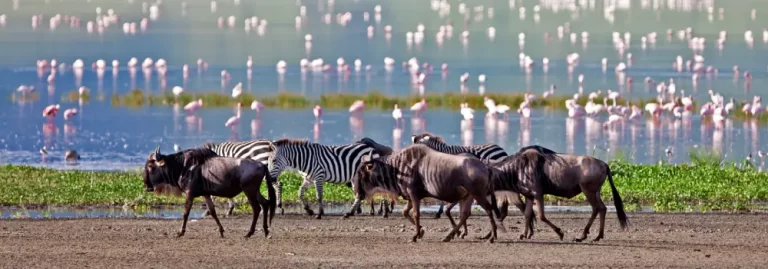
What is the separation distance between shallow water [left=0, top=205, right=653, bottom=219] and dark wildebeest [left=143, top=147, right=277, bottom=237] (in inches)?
105

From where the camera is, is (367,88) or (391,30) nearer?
(367,88)

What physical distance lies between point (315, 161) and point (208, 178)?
421 cm

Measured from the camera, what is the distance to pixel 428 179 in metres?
16.7

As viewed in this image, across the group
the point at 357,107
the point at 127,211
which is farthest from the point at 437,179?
the point at 357,107

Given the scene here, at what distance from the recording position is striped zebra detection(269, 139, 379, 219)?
69.2 ft

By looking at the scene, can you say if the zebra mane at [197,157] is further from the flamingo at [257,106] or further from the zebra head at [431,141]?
the flamingo at [257,106]

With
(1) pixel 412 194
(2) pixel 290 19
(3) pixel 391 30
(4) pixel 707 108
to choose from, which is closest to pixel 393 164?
(1) pixel 412 194

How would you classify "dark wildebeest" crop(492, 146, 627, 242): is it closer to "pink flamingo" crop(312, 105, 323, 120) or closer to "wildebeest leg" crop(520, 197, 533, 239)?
"wildebeest leg" crop(520, 197, 533, 239)

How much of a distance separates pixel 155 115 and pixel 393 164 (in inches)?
1111

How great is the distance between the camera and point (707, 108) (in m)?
42.8

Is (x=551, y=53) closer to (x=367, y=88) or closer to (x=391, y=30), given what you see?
(x=391, y=30)

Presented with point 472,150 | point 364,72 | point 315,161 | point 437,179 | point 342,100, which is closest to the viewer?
point 437,179

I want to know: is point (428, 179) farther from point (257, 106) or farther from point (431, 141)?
point (257, 106)

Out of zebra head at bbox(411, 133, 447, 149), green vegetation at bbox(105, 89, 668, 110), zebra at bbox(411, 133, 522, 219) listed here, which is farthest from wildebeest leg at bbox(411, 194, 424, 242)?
green vegetation at bbox(105, 89, 668, 110)
